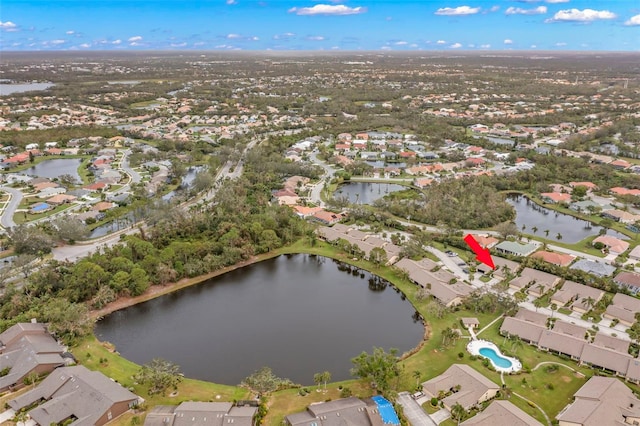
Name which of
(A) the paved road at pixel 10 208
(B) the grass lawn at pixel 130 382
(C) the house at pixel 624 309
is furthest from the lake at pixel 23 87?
(C) the house at pixel 624 309

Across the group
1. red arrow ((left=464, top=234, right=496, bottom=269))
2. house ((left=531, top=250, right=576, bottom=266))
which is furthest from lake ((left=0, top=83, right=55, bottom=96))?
house ((left=531, top=250, right=576, bottom=266))

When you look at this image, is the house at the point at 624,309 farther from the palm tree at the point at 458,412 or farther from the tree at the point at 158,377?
the tree at the point at 158,377

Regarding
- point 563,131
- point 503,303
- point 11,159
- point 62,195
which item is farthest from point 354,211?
point 563,131

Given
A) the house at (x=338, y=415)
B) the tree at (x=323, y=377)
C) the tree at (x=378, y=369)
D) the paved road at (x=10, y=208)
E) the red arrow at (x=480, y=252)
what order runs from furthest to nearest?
1. the paved road at (x=10, y=208)
2. the red arrow at (x=480, y=252)
3. the tree at (x=323, y=377)
4. the tree at (x=378, y=369)
5. the house at (x=338, y=415)

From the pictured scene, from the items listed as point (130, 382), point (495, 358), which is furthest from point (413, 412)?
point (130, 382)

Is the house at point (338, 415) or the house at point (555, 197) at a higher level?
the house at point (555, 197)

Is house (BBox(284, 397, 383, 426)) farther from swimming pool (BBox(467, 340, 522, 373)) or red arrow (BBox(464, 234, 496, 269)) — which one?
red arrow (BBox(464, 234, 496, 269))
